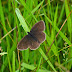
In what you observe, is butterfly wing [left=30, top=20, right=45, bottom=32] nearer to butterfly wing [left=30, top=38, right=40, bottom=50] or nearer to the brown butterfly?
the brown butterfly

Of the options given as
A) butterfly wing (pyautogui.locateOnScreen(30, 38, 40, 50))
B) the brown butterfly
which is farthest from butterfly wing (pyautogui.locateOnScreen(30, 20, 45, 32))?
butterfly wing (pyautogui.locateOnScreen(30, 38, 40, 50))

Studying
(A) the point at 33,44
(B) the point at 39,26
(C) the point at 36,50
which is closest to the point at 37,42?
(A) the point at 33,44

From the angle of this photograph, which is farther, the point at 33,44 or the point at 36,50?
the point at 36,50

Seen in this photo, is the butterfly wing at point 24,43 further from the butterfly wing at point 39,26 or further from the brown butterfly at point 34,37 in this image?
the butterfly wing at point 39,26

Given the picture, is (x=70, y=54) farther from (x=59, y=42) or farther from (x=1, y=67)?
(x=1, y=67)

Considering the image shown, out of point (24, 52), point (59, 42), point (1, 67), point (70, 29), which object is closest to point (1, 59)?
point (1, 67)

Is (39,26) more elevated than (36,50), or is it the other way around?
(39,26)

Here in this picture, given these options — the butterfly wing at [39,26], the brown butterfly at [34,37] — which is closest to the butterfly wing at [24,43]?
the brown butterfly at [34,37]

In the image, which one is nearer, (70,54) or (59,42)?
(70,54)

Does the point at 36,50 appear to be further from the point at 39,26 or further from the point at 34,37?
the point at 39,26
